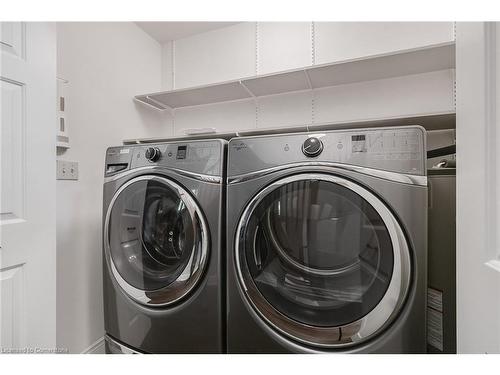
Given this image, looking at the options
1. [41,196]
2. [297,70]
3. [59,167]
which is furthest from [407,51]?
[59,167]

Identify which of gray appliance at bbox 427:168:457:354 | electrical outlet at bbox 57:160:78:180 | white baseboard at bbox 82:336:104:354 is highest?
electrical outlet at bbox 57:160:78:180

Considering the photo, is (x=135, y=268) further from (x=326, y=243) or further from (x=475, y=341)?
(x=475, y=341)

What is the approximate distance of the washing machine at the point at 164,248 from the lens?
3.50 ft

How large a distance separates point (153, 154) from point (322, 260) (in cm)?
93

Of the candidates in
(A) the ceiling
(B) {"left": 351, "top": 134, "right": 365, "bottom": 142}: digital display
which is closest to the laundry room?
(B) {"left": 351, "top": 134, "right": 365, "bottom": 142}: digital display

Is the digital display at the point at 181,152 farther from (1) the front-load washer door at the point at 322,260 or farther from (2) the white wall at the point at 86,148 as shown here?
(2) the white wall at the point at 86,148

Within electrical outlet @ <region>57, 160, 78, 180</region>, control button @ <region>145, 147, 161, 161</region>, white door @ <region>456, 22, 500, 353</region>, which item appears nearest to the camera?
white door @ <region>456, 22, 500, 353</region>

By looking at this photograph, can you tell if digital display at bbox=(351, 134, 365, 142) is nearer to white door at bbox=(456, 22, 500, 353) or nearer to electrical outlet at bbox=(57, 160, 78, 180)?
white door at bbox=(456, 22, 500, 353)

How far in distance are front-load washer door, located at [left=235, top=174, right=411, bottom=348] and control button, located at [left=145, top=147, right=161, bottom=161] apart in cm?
55

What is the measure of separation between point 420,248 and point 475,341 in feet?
1.30

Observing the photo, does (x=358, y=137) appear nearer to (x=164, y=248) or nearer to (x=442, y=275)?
(x=442, y=275)

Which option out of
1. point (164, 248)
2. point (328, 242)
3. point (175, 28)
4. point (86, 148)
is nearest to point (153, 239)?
point (164, 248)

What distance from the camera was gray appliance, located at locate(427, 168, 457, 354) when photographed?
0.90 meters

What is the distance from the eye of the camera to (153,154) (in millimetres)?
1181
